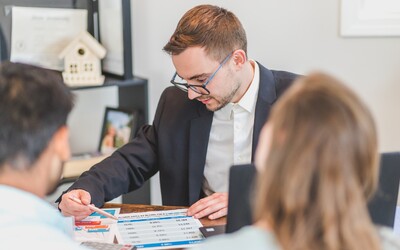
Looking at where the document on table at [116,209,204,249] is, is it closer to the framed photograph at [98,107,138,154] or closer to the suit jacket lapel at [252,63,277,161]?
the suit jacket lapel at [252,63,277,161]

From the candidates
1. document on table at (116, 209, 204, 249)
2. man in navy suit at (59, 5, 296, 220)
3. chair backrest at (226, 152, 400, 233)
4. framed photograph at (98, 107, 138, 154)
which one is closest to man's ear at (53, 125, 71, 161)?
chair backrest at (226, 152, 400, 233)

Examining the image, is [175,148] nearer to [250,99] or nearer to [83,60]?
[250,99]

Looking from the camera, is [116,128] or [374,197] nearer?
[374,197]

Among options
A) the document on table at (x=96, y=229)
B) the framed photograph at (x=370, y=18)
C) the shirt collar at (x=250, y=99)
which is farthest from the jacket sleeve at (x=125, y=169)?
the framed photograph at (x=370, y=18)

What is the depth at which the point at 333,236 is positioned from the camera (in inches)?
31.1

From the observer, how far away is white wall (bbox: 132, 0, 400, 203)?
7.50 ft

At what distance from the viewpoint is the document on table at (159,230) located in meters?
1.50

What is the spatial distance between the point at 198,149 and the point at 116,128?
984 millimetres

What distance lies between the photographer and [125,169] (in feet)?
6.46

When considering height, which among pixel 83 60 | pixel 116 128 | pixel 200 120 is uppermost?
pixel 83 60

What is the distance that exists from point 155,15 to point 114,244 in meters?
1.57

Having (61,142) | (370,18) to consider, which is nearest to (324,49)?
(370,18)

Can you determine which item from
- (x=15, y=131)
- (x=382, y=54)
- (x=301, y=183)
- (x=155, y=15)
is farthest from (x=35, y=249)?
(x=155, y=15)

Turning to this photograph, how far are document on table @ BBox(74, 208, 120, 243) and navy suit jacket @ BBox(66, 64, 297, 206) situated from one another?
9.4 inches
